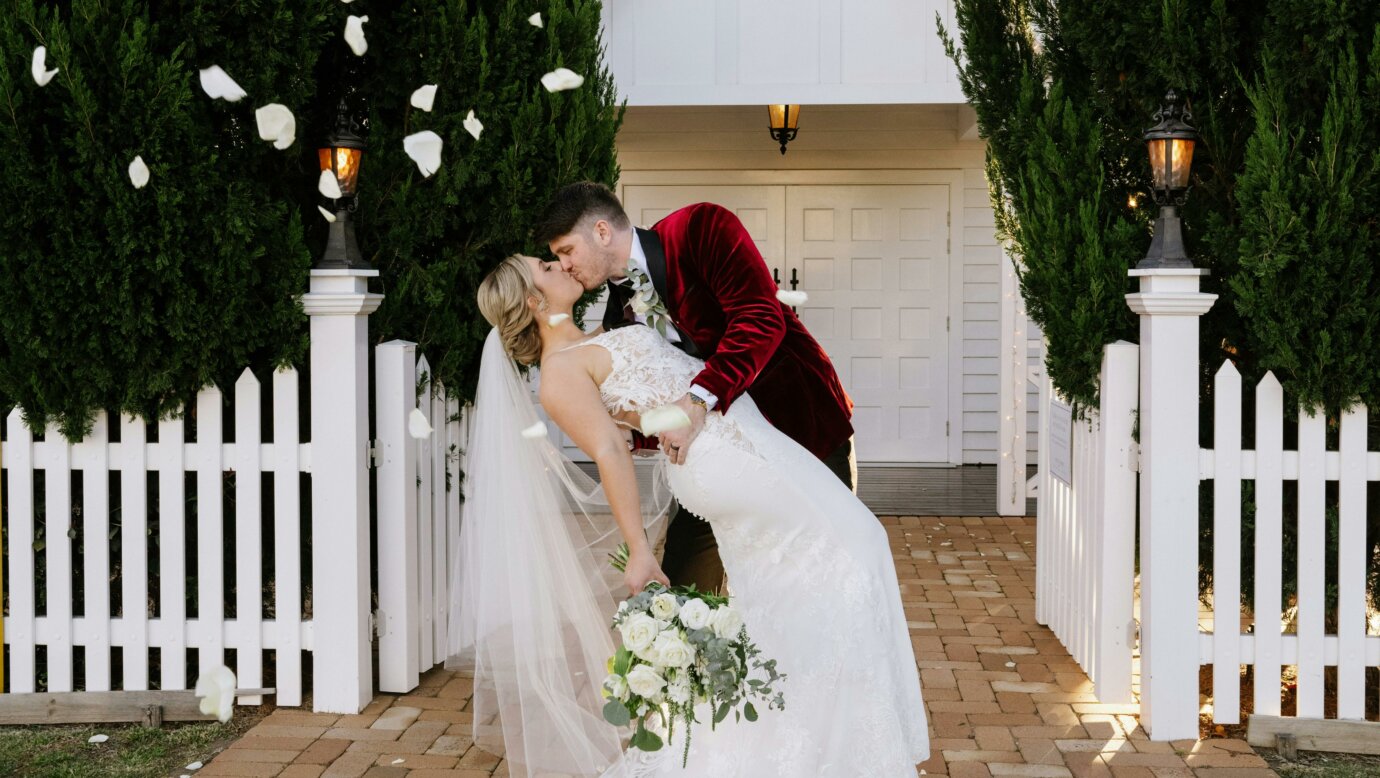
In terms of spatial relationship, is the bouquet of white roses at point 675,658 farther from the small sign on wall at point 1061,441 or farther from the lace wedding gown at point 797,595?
the small sign on wall at point 1061,441

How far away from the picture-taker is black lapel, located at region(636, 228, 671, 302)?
383 centimetres

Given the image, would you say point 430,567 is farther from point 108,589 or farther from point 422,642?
point 108,589

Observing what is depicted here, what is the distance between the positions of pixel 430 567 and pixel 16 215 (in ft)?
6.52

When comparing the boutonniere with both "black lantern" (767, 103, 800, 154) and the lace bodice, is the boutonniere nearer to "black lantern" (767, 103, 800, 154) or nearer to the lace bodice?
the lace bodice

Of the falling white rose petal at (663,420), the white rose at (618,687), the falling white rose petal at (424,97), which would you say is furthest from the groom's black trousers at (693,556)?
the falling white rose petal at (424,97)

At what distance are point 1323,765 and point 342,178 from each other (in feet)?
12.5

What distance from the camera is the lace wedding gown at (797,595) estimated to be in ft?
11.4

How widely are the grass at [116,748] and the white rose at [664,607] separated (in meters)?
1.99

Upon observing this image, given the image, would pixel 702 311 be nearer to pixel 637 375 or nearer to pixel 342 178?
pixel 637 375

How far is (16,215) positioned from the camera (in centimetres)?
425

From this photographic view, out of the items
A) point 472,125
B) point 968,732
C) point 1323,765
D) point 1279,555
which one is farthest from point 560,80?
point 1323,765

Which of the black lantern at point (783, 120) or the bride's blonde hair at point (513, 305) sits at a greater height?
the black lantern at point (783, 120)

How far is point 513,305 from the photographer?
3.69 metres

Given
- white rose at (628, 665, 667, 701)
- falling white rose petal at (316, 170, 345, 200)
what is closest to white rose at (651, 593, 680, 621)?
white rose at (628, 665, 667, 701)
